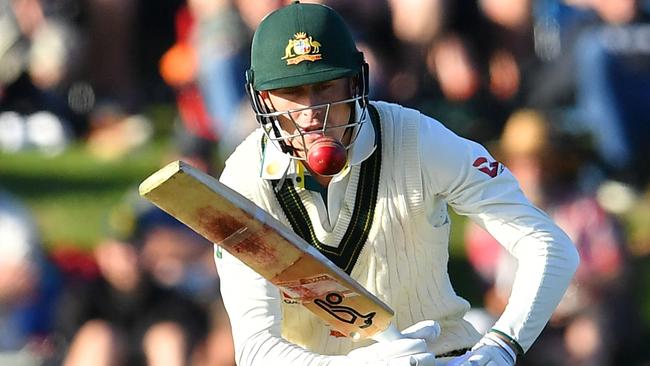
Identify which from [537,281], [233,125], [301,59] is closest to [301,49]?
[301,59]

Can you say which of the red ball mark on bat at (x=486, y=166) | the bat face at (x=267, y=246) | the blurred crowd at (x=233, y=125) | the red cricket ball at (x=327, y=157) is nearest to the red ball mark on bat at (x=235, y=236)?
the bat face at (x=267, y=246)

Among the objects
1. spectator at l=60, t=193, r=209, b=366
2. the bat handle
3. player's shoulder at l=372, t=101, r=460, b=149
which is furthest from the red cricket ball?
spectator at l=60, t=193, r=209, b=366

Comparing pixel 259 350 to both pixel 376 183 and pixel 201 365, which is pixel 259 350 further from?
pixel 201 365

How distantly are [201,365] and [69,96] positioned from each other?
56.1 inches

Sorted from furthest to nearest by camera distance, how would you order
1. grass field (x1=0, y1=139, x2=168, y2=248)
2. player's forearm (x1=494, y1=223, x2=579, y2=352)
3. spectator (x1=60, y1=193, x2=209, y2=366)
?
grass field (x1=0, y1=139, x2=168, y2=248), spectator (x1=60, y1=193, x2=209, y2=366), player's forearm (x1=494, y1=223, x2=579, y2=352)

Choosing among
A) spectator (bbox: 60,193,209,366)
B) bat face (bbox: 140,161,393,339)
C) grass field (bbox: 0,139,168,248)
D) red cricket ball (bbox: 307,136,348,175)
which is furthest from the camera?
grass field (bbox: 0,139,168,248)

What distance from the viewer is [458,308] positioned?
3861 millimetres

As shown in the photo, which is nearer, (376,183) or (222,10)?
(376,183)

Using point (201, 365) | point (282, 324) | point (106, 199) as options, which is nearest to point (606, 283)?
point (201, 365)

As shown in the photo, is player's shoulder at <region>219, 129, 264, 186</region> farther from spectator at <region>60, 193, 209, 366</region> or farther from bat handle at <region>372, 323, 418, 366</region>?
spectator at <region>60, 193, 209, 366</region>

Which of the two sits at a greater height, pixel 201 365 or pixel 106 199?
pixel 106 199

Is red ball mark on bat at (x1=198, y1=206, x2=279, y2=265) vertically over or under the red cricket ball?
under

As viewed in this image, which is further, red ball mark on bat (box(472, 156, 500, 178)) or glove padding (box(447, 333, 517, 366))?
red ball mark on bat (box(472, 156, 500, 178))

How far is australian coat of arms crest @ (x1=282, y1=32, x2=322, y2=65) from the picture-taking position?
345 cm
